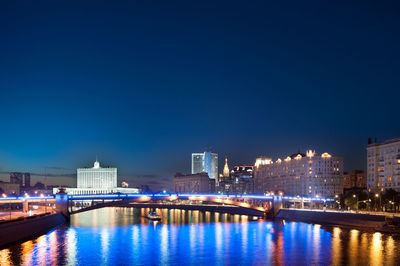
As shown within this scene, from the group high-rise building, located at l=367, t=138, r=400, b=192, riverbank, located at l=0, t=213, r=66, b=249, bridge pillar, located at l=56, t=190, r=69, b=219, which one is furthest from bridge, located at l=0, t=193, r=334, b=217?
high-rise building, located at l=367, t=138, r=400, b=192

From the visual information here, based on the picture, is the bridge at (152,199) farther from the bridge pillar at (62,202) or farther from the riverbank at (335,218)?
the riverbank at (335,218)

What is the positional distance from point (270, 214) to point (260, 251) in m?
67.3

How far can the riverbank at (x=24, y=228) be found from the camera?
213 ft

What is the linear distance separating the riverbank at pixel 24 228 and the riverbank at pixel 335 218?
5317 centimetres

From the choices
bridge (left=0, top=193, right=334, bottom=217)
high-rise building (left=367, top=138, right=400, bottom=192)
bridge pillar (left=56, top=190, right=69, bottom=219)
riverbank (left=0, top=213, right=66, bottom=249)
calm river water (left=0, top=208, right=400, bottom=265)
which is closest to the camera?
calm river water (left=0, top=208, right=400, bottom=265)

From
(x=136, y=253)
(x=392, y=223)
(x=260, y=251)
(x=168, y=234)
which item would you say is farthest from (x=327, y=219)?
(x=136, y=253)

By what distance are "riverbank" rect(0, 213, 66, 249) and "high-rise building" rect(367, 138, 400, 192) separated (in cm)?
8675

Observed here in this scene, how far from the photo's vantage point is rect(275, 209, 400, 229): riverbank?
275 feet

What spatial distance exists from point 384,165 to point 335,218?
4700 centimetres

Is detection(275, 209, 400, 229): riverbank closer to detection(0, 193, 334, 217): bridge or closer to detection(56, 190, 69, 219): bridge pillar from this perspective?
detection(0, 193, 334, 217): bridge

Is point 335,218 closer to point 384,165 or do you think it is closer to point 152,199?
point 152,199

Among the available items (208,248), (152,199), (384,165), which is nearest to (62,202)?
(152,199)

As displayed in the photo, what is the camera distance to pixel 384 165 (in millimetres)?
136500

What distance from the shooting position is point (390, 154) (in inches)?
5281
